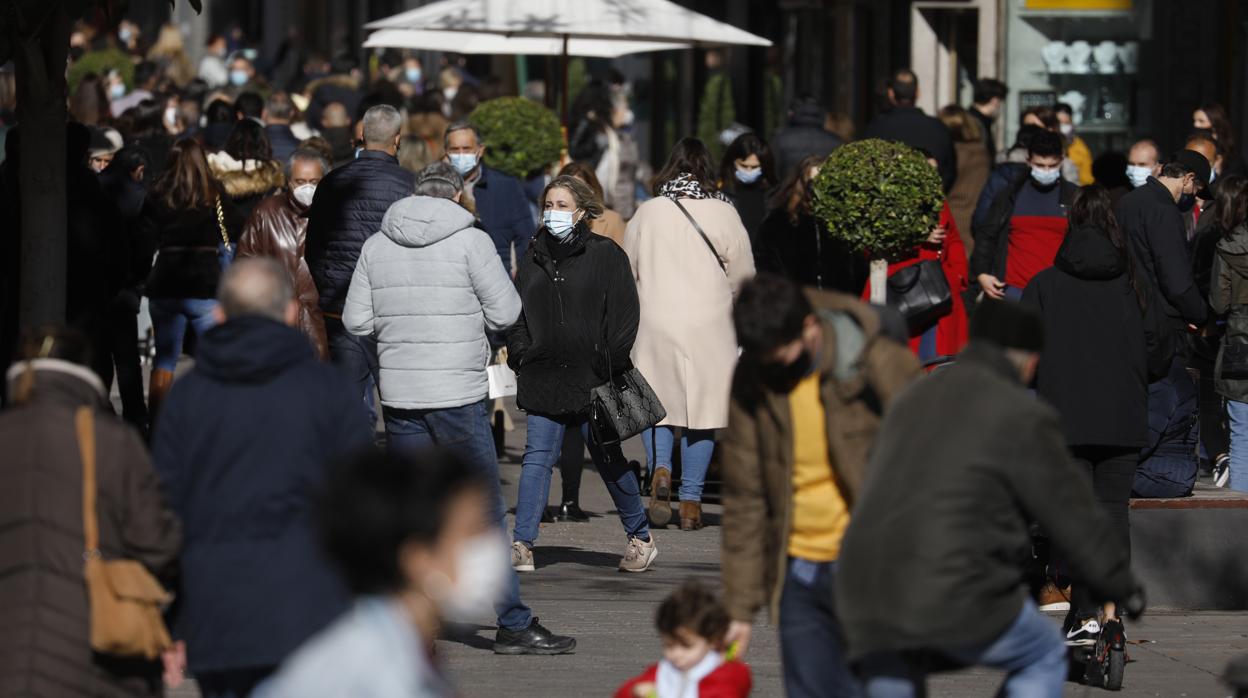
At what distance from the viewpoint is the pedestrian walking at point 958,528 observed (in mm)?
5133

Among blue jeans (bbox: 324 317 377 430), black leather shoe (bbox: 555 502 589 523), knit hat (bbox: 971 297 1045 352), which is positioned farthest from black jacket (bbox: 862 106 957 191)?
knit hat (bbox: 971 297 1045 352)

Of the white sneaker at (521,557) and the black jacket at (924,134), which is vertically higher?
the black jacket at (924,134)

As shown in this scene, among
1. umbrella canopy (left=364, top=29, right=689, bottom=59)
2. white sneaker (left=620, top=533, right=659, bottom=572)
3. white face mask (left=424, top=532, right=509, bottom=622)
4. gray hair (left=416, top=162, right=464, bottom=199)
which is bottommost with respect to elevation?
white sneaker (left=620, top=533, right=659, bottom=572)

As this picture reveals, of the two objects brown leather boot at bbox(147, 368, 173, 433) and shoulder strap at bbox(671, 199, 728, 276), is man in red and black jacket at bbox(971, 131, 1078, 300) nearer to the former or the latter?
shoulder strap at bbox(671, 199, 728, 276)

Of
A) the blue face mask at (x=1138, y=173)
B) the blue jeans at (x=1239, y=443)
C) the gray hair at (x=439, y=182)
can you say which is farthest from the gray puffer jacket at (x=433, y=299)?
the blue face mask at (x=1138, y=173)

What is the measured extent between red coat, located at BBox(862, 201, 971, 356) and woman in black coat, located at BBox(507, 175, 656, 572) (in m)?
1.99

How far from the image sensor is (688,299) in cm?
1105

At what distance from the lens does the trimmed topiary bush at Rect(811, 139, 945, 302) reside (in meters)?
9.73

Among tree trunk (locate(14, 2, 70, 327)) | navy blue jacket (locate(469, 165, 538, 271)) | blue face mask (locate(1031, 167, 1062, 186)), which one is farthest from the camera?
navy blue jacket (locate(469, 165, 538, 271))

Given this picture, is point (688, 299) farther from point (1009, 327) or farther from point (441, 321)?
point (1009, 327)

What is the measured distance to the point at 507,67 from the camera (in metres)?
31.4

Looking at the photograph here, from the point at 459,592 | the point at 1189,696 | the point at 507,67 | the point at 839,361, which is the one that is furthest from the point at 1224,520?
the point at 507,67

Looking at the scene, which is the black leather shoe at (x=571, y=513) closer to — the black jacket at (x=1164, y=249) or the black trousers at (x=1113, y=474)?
the black jacket at (x=1164, y=249)

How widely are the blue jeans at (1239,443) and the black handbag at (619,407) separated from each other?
3.42 metres
